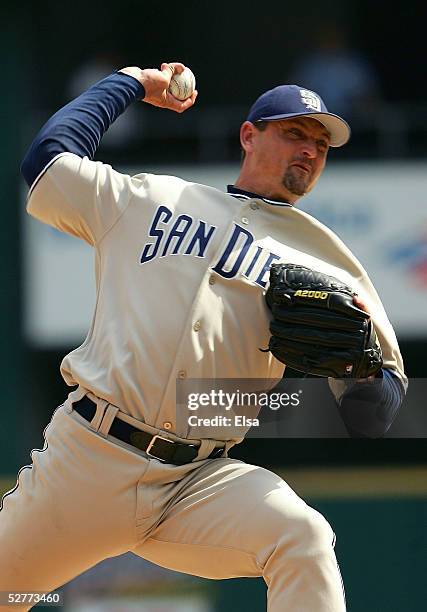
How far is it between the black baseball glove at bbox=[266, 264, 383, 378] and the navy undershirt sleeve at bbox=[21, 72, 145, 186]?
653 mm

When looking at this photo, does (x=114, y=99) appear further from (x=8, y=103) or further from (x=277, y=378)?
(x=8, y=103)

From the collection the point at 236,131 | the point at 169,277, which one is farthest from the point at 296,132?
the point at 236,131

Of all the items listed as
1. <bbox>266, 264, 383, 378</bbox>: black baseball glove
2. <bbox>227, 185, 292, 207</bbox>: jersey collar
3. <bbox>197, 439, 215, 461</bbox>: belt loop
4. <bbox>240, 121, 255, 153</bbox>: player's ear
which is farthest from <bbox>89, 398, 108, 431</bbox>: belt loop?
<bbox>240, 121, 255, 153</bbox>: player's ear

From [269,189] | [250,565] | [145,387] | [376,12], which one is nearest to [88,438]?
[145,387]

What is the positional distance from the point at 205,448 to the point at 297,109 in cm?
101

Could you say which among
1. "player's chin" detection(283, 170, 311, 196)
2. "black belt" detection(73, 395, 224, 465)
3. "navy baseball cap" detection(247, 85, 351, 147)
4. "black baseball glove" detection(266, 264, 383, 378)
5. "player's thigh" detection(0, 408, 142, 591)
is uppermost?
"navy baseball cap" detection(247, 85, 351, 147)

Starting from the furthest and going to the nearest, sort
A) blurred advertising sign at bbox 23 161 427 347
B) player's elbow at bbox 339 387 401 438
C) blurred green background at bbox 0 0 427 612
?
blurred advertising sign at bbox 23 161 427 347 → blurred green background at bbox 0 0 427 612 → player's elbow at bbox 339 387 401 438

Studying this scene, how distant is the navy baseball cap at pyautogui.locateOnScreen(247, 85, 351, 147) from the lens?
12.7ft

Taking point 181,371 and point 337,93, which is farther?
point 337,93

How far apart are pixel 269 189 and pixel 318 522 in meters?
1.03

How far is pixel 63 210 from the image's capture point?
3.72m

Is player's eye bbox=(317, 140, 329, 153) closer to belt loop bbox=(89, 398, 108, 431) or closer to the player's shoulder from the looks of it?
the player's shoulder

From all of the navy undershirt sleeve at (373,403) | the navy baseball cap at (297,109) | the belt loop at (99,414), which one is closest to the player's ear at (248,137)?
Answer: the navy baseball cap at (297,109)

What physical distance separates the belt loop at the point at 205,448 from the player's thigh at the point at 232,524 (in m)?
0.03
